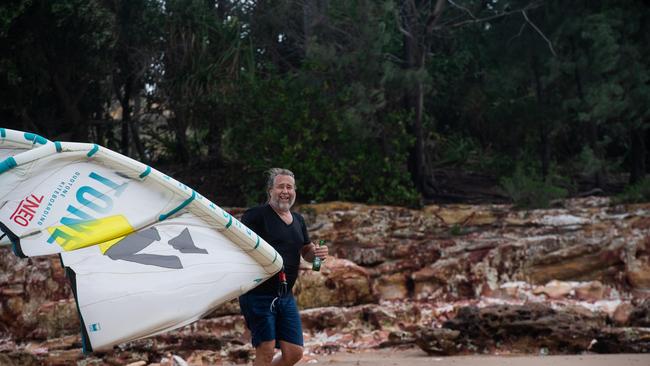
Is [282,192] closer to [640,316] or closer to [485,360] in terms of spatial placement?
[485,360]

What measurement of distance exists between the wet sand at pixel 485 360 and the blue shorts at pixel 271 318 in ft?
7.58

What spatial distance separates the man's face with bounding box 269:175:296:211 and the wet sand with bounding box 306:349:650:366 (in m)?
2.68

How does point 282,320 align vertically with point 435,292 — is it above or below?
above

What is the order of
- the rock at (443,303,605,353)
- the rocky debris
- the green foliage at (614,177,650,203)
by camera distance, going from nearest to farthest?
the rock at (443,303,605,353)
the rocky debris
the green foliage at (614,177,650,203)

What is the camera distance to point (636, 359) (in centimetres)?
794

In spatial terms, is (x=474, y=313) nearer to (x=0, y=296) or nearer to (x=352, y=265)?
(x=352, y=265)

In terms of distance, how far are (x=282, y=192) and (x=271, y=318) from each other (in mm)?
773

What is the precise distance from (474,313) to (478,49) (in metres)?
12.1

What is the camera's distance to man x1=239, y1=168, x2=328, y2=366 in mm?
5754

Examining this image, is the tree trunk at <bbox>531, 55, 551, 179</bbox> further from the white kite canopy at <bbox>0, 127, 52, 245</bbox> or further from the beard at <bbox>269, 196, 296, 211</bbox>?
the white kite canopy at <bbox>0, 127, 52, 245</bbox>

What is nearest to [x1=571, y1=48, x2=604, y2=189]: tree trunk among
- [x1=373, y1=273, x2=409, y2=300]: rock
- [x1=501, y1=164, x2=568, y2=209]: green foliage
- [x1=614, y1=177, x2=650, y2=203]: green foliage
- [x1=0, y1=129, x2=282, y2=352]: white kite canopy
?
[x1=614, y1=177, x2=650, y2=203]: green foliage

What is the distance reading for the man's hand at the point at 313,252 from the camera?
598 centimetres

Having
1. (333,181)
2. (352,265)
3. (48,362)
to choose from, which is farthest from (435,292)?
(48,362)

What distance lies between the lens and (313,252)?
601 cm
